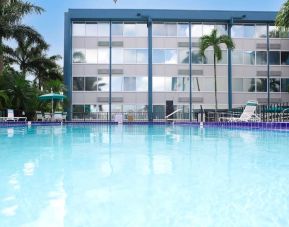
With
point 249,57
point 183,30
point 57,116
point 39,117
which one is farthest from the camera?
point 249,57

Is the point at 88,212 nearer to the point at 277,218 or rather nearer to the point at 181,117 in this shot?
the point at 277,218

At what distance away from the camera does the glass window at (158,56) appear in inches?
1208

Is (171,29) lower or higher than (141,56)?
higher

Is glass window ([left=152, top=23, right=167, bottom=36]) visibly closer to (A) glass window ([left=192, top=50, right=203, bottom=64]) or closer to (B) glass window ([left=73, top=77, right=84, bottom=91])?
(A) glass window ([left=192, top=50, right=203, bottom=64])

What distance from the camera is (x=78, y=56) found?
30.4 m

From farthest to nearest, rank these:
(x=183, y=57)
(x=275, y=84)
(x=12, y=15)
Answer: (x=275, y=84)
(x=183, y=57)
(x=12, y=15)

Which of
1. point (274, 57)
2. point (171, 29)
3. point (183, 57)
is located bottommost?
point (183, 57)

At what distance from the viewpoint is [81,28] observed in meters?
30.5

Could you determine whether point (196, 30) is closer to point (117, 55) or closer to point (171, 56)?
point (171, 56)

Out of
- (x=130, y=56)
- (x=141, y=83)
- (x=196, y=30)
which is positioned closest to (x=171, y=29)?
(x=196, y=30)

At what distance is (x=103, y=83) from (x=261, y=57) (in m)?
13.9

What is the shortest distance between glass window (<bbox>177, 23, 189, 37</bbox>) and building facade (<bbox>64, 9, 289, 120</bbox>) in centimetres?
9

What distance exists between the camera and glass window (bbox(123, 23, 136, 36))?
30.7m

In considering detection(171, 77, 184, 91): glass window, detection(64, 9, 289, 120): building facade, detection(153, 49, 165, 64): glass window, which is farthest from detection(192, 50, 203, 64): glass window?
detection(153, 49, 165, 64): glass window
